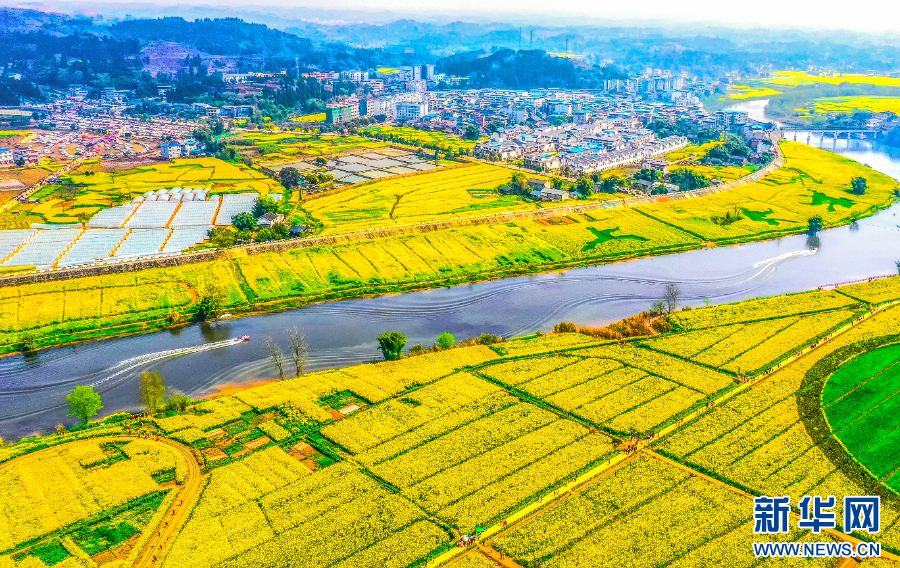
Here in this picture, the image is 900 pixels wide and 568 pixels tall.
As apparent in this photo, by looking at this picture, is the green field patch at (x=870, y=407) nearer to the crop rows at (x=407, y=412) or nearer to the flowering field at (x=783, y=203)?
the crop rows at (x=407, y=412)

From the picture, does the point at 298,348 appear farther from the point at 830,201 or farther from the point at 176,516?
the point at 830,201

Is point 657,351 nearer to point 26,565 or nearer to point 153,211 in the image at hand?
point 26,565

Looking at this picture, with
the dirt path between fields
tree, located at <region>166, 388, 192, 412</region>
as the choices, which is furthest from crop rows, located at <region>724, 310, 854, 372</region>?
tree, located at <region>166, 388, 192, 412</region>

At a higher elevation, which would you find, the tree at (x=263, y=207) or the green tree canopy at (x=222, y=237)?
the tree at (x=263, y=207)

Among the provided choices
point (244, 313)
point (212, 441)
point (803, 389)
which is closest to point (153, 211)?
point (244, 313)

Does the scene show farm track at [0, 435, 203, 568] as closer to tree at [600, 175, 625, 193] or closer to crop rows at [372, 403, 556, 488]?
Answer: crop rows at [372, 403, 556, 488]

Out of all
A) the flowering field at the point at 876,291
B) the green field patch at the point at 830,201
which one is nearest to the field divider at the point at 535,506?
the flowering field at the point at 876,291
